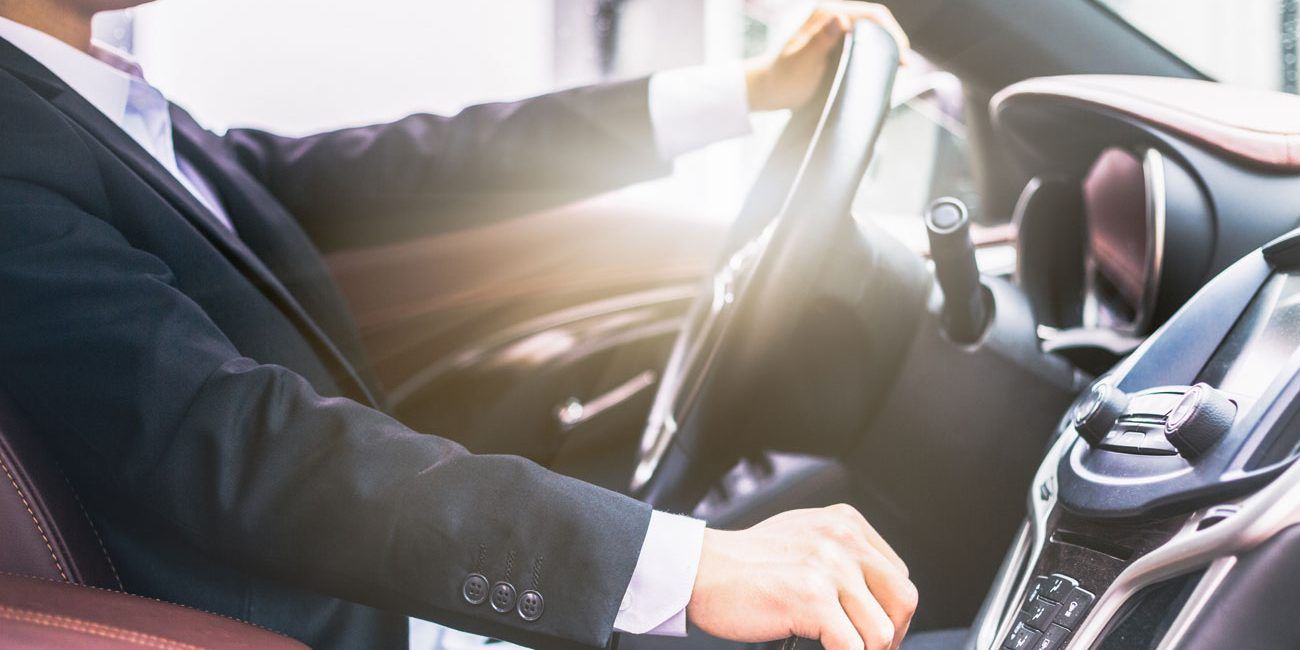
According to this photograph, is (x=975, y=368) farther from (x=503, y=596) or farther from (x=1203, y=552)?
(x=503, y=596)

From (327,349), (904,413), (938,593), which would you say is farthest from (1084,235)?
(327,349)

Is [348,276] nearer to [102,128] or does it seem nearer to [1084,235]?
[102,128]

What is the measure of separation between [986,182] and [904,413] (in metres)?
0.65

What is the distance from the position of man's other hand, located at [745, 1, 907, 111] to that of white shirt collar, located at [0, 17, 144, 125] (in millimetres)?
634

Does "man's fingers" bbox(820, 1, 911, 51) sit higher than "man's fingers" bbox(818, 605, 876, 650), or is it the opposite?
"man's fingers" bbox(820, 1, 911, 51)

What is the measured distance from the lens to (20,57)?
30.5 inches

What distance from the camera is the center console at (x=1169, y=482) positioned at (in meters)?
0.56

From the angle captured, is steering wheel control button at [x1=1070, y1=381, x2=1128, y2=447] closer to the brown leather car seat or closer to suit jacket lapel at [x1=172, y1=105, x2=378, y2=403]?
the brown leather car seat

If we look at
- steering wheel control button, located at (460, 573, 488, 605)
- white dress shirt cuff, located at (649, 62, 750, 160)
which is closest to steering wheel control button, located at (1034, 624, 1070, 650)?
steering wheel control button, located at (460, 573, 488, 605)

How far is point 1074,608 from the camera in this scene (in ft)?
2.14

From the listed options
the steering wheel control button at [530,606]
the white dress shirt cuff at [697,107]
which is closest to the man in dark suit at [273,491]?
the steering wheel control button at [530,606]

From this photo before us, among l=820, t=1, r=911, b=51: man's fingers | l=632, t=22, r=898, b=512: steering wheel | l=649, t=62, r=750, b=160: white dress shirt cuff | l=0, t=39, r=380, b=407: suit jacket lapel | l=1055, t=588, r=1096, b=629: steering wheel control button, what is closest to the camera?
l=1055, t=588, r=1096, b=629: steering wheel control button

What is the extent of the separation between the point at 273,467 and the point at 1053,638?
1.60ft

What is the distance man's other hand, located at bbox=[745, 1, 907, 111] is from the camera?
110cm
